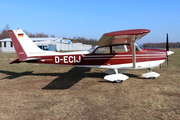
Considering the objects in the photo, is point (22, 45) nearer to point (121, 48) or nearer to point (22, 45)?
point (22, 45)

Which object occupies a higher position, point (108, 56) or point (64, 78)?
point (108, 56)

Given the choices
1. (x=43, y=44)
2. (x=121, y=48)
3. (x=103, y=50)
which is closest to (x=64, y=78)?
(x=103, y=50)

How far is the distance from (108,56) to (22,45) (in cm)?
475

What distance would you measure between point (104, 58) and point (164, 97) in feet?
10.7

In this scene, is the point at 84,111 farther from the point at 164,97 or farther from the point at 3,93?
the point at 3,93

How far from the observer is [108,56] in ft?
22.2

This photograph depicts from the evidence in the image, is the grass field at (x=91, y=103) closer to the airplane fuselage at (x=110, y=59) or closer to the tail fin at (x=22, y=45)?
the airplane fuselage at (x=110, y=59)

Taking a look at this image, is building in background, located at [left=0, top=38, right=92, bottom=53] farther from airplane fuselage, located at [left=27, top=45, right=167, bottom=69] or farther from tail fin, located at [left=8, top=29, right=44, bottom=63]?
airplane fuselage, located at [left=27, top=45, right=167, bottom=69]

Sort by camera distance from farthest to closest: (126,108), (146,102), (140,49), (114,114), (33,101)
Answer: (140,49)
(33,101)
(146,102)
(126,108)
(114,114)

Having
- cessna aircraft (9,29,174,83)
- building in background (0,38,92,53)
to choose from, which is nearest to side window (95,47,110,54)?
cessna aircraft (9,29,174,83)

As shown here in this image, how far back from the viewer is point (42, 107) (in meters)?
3.76

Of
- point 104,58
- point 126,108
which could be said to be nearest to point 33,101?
point 126,108

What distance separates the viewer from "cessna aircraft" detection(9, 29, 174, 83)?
6492 mm

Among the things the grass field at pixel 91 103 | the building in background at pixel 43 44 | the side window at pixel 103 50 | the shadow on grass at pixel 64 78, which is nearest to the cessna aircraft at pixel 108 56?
the side window at pixel 103 50
